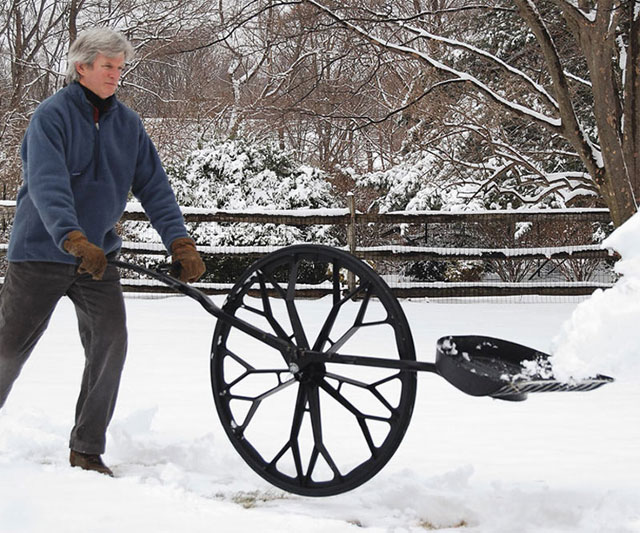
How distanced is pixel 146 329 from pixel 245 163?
4667 mm

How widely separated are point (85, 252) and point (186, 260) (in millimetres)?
475

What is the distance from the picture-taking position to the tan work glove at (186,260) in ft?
9.87

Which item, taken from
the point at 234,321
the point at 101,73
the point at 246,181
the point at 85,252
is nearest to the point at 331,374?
the point at 234,321

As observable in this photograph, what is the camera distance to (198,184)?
11.2 metres

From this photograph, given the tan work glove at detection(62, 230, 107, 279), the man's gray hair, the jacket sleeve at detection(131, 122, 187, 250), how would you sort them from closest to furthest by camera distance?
the tan work glove at detection(62, 230, 107, 279), the man's gray hair, the jacket sleeve at detection(131, 122, 187, 250)

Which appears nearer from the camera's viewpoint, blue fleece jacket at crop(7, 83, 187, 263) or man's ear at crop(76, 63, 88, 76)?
blue fleece jacket at crop(7, 83, 187, 263)

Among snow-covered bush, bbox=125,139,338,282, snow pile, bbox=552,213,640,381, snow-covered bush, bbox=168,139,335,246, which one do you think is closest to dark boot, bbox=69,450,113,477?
snow pile, bbox=552,213,640,381

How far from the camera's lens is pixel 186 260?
3.01m

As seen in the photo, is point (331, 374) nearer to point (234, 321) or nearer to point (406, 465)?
point (234, 321)

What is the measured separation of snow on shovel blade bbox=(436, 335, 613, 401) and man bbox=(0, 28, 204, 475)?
3.53 ft

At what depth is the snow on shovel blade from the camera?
2.15 m

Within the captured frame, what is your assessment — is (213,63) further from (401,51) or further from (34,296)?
(34,296)

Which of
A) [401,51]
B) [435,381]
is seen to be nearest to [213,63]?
[401,51]

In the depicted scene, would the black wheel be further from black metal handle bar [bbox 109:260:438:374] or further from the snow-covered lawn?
the snow-covered lawn
